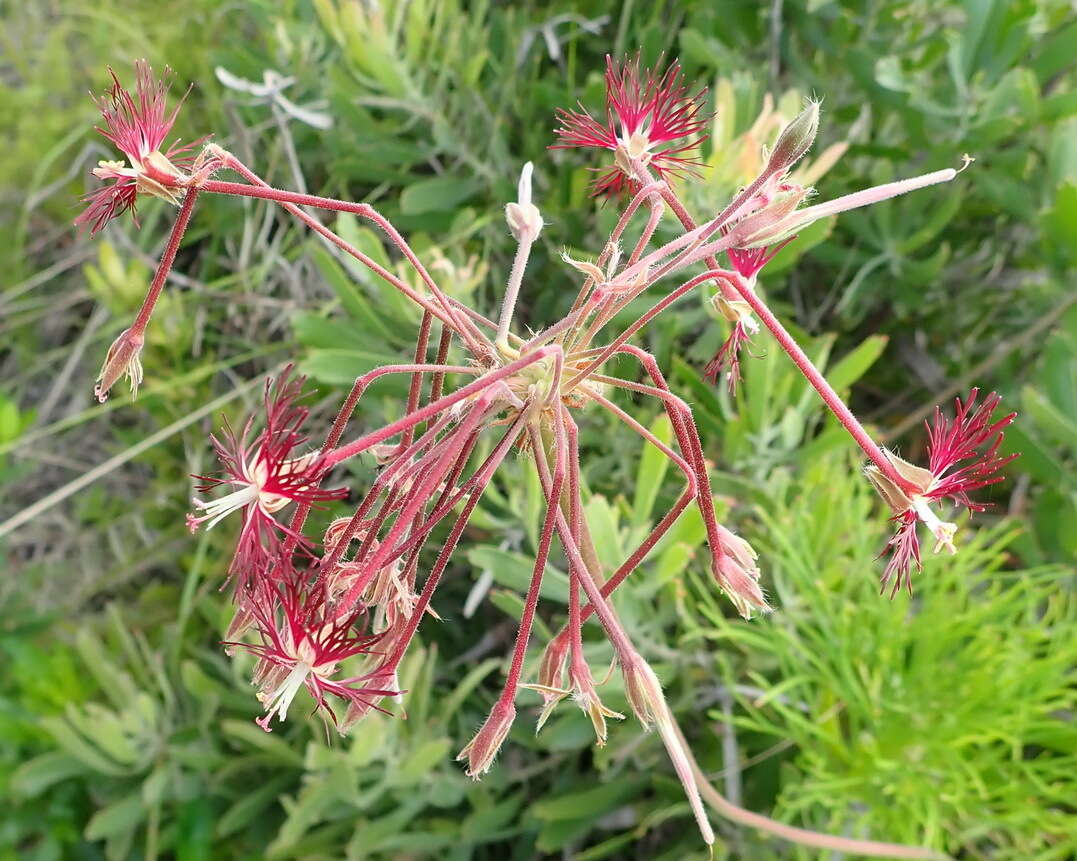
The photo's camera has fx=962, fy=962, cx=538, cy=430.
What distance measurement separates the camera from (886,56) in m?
1.09

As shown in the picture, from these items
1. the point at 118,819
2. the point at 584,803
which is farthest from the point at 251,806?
the point at 584,803

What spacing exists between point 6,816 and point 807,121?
1.19 meters

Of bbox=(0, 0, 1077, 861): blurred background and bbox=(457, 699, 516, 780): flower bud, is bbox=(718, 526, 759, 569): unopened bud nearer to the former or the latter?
bbox=(457, 699, 516, 780): flower bud

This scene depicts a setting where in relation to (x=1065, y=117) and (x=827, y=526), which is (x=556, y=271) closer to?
(x=827, y=526)

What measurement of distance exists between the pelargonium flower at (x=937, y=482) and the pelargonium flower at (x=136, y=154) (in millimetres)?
364

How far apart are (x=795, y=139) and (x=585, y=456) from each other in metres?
A: 0.66

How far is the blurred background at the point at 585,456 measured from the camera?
2.95ft

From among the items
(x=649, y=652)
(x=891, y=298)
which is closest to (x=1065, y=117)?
(x=891, y=298)

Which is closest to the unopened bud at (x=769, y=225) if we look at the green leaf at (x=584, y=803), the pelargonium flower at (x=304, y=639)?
the pelargonium flower at (x=304, y=639)

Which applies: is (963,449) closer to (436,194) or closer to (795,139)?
(795,139)

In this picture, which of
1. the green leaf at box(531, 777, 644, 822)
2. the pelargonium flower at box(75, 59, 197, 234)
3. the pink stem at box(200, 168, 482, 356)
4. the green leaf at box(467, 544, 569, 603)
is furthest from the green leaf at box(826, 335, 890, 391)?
the pelargonium flower at box(75, 59, 197, 234)

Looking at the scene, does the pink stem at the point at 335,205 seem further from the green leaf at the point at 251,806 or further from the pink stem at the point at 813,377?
the green leaf at the point at 251,806

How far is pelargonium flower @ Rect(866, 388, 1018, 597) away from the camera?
1.44 ft

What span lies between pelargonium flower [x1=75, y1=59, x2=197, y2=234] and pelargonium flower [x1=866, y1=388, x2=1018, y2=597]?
1.19ft
